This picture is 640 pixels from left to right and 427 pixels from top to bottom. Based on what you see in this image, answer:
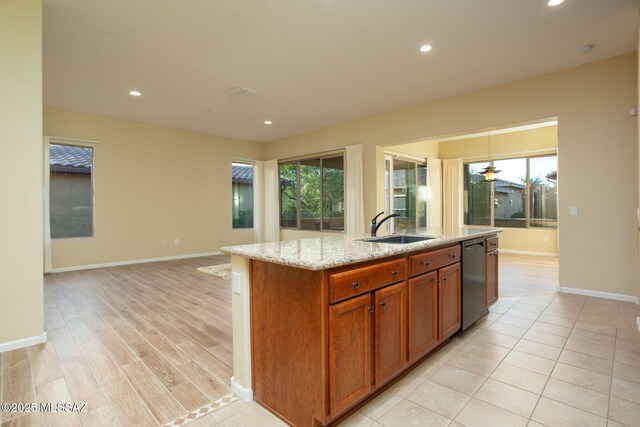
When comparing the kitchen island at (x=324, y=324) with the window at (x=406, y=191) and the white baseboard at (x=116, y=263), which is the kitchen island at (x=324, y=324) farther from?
the white baseboard at (x=116, y=263)

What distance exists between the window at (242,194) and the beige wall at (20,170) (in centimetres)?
532

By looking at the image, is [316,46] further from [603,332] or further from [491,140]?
[491,140]

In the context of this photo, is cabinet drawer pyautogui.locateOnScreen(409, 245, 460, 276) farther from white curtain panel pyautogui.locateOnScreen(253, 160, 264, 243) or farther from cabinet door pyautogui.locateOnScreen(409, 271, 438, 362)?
white curtain panel pyautogui.locateOnScreen(253, 160, 264, 243)

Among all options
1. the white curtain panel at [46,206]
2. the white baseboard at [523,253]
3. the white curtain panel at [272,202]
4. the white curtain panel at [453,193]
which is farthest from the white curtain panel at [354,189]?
the white curtain panel at [46,206]

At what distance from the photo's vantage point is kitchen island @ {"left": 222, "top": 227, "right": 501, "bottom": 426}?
5.09 feet

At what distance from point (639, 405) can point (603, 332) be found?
1.24 metres

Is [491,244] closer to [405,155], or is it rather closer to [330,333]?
[330,333]

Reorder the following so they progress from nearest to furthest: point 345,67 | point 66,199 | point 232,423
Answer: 1. point 232,423
2. point 345,67
3. point 66,199

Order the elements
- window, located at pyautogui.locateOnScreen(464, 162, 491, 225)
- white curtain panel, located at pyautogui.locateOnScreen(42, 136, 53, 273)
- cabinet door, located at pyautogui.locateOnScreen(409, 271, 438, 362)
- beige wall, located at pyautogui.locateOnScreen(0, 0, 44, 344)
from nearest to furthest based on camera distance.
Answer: cabinet door, located at pyautogui.locateOnScreen(409, 271, 438, 362), beige wall, located at pyautogui.locateOnScreen(0, 0, 44, 344), white curtain panel, located at pyautogui.locateOnScreen(42, 136, 53, 273), window, located at pyautogui.locateOnScreen(464, 162, 491, 225)

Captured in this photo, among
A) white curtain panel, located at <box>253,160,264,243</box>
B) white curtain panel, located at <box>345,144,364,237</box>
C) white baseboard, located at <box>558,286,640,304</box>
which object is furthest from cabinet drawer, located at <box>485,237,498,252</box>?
white curtain panel, located at <box>253,160,264,243</box>

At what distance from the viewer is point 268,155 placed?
8.48 m

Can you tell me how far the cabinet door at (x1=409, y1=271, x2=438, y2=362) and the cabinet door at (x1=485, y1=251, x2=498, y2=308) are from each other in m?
1.19

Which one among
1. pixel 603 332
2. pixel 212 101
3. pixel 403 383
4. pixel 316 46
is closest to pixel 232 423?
pixel 403 383

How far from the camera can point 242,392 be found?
1.95m
